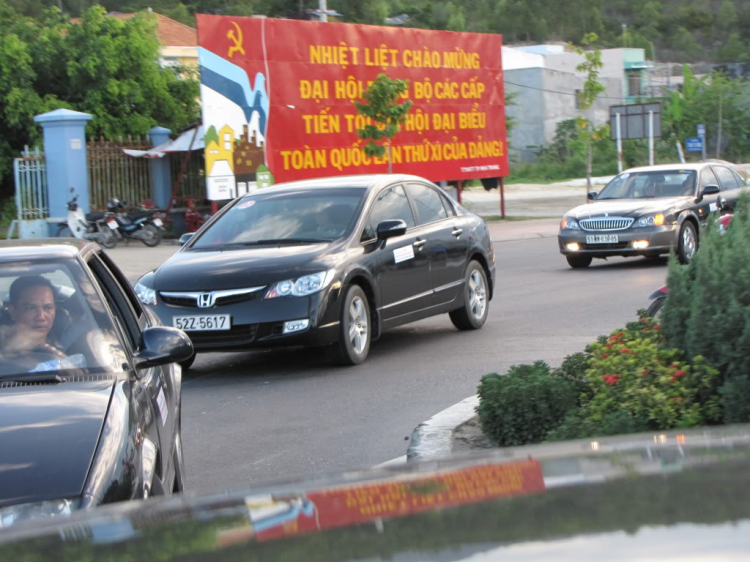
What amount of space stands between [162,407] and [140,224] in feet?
66.3

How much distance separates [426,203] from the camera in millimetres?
11273

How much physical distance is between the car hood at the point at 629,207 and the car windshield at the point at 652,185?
364mm

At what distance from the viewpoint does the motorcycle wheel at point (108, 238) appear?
2364 cm

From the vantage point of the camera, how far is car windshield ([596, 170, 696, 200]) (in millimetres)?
18375

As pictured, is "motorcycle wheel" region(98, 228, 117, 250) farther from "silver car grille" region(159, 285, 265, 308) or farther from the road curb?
the road curb

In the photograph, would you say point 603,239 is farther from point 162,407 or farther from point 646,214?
point 162,407

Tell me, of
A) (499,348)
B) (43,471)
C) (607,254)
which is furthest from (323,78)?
(43,471)

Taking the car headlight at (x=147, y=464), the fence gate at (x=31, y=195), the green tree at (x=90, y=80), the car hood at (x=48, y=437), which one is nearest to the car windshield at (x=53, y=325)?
the car hood at (x=48, y=437)

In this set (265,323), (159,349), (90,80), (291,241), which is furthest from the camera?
(90,80)

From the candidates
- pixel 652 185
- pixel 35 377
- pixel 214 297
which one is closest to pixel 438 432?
pixel 35 377

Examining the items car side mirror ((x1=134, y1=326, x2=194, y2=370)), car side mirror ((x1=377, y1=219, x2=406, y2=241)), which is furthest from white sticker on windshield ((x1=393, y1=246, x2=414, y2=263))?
car side mirror ((x1=134, y1=326, x2=194, y2=370))

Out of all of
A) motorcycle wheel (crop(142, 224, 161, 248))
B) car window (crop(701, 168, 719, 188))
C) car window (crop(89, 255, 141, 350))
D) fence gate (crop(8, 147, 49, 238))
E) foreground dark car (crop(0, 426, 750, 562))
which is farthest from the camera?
motorcycle wheel (crop(142, 224, 161, 248))

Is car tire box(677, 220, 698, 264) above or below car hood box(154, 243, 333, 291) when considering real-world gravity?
below

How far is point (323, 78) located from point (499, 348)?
58.5 ft
